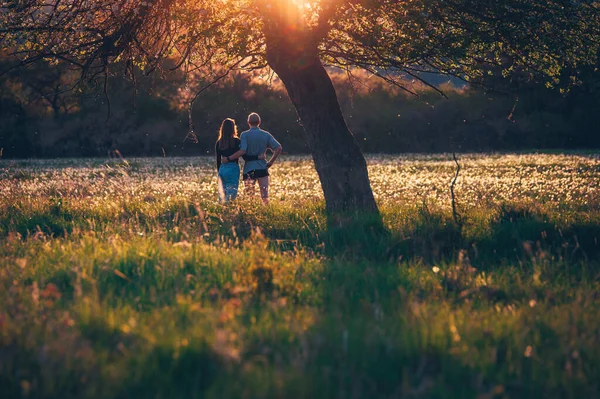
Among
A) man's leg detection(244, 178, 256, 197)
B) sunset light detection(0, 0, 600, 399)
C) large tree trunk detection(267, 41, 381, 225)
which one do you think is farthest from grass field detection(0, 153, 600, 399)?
man's leg detection(244, 178, 256, 197)

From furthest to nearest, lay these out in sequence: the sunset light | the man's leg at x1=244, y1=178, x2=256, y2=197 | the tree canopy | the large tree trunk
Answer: the man's leg at x1=244, y1=178, x2=256, y2=197, the large tree trunk, the tree canopy, the sunset light

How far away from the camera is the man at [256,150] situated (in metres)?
14.6

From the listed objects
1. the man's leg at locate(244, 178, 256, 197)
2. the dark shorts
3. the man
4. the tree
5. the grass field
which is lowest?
the grass field

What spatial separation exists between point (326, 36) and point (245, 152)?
146 inches

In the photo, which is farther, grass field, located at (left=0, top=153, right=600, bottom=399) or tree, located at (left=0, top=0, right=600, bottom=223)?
tree, located at (left=0, top=0, right=600, bottom=223)

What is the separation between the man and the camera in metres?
14.6

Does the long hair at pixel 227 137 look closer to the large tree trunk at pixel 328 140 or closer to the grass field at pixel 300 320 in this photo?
the large tree trunk at pixel 328 140

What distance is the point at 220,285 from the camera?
20.2 ft

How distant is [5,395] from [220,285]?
8.75 feet

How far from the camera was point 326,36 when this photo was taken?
12.1m

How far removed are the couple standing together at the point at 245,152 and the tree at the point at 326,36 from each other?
212cm

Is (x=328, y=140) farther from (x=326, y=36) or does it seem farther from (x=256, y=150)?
(x=256, y=150)

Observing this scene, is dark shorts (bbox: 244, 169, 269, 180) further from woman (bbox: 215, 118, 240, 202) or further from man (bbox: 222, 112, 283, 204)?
woman (bbox: 215, 118, 240, 202)

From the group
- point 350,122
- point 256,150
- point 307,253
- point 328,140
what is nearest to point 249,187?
point 256,150
